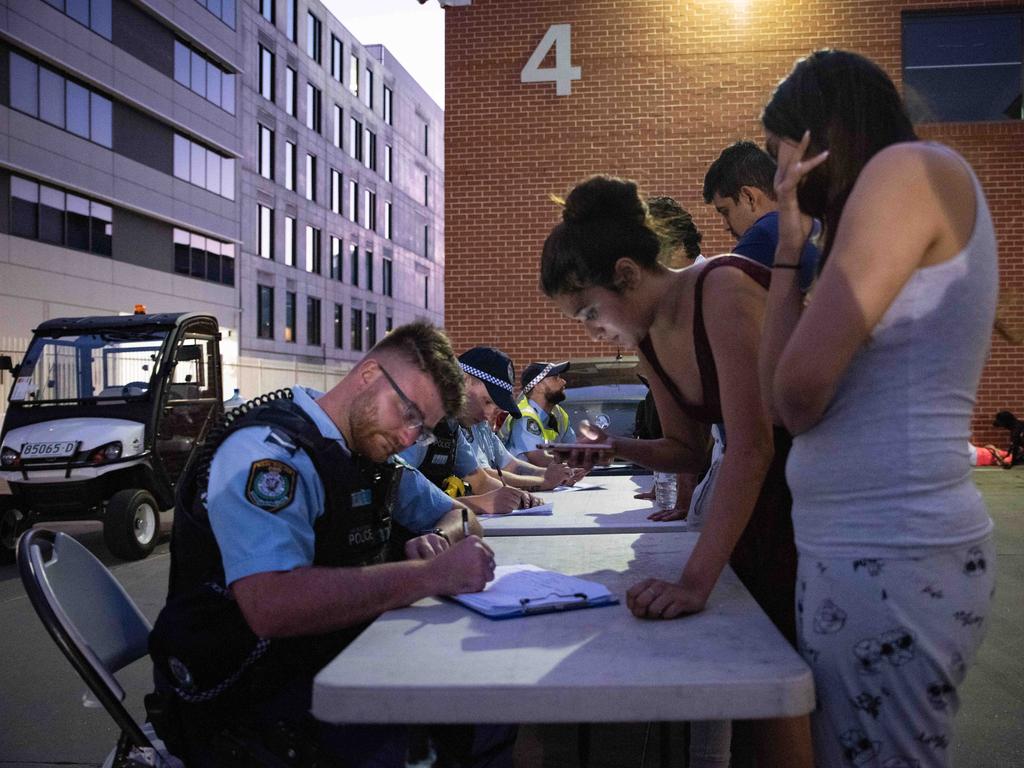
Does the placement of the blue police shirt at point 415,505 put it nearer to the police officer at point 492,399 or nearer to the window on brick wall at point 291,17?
the police officer at point 492,399

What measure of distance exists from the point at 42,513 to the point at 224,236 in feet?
76.2

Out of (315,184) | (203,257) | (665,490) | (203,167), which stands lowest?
(665,490)

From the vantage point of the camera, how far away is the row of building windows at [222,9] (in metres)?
28.9

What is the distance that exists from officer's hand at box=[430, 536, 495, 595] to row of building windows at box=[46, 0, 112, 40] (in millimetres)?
24595

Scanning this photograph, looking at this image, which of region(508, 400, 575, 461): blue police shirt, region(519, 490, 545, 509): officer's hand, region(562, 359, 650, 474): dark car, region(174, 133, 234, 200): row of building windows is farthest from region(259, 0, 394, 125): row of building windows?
region(519, 490, 545, 509): officer's hand

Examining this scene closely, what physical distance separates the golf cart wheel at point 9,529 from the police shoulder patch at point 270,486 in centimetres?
764

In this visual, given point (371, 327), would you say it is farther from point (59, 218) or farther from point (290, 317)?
point (59, 218)

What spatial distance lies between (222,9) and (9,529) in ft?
84.1

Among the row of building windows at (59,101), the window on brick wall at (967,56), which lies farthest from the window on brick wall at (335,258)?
the window on brick wall at (967,56)

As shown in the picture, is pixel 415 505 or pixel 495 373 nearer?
pixel 415 505

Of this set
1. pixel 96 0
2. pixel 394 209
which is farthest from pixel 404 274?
pixel 96 0

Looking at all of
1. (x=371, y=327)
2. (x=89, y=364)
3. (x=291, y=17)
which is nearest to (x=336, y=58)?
(x=291, y=17)

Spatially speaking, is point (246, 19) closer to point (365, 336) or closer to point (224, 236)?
point (224, 236)

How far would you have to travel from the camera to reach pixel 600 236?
2035mm
